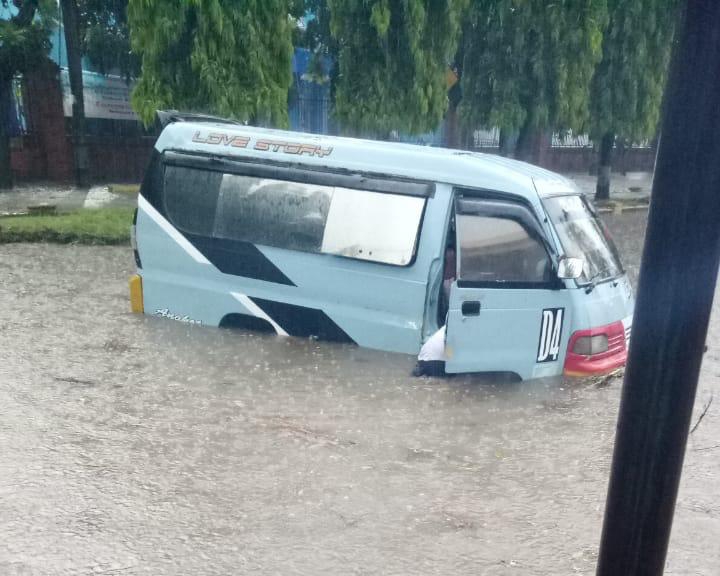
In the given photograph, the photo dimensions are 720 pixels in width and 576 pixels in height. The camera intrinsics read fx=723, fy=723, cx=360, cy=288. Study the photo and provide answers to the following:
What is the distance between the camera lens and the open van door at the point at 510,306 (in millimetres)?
6152

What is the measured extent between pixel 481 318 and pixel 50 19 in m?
→ 17.1

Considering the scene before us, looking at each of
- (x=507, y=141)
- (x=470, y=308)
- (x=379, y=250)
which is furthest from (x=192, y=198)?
(x=507, y=141)

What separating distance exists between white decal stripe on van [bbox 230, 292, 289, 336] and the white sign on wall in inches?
668

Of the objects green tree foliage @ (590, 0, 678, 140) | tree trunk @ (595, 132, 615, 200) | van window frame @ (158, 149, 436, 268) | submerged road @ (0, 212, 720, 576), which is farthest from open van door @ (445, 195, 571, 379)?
tree trunk @ (595, 132, 615, 200)

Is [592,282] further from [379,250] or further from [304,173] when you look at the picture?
[304,173]

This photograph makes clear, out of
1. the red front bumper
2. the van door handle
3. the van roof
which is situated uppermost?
the van roof

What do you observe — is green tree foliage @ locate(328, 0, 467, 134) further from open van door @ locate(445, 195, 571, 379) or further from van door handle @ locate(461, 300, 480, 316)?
van door handle @ locate(461, 300, 480, 316)

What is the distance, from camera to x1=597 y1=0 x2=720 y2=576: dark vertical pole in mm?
1673

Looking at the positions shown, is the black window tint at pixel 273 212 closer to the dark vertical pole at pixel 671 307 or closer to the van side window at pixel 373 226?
the van side window at pixel 373 226

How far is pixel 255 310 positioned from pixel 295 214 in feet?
3.53

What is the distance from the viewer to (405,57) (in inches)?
595

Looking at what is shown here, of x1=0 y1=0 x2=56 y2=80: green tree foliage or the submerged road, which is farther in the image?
x1=0 y1=0 x2=56 y2=80: green tree foliage

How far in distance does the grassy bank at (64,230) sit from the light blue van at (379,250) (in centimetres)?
542

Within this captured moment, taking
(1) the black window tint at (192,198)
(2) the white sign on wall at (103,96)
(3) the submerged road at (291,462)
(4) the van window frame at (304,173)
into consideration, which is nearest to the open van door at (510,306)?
(3) the submerged road at (291,462)
